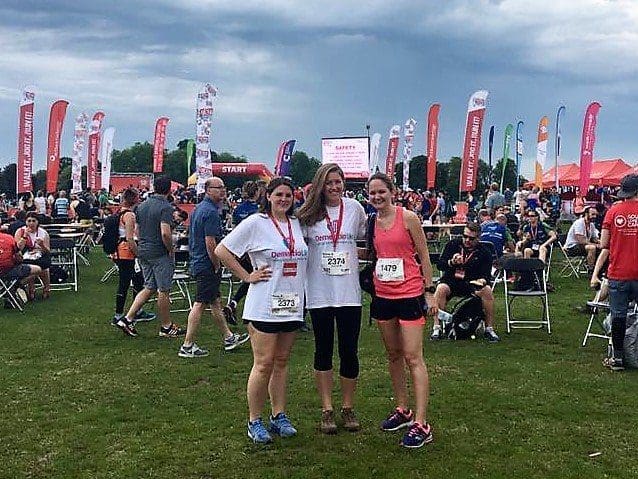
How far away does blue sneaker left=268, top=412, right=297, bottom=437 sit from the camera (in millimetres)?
4719

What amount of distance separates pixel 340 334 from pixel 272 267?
2.14ft

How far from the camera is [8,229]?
12828 millimetres

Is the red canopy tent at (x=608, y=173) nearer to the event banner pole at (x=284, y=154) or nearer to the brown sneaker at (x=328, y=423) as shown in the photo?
the event banner pole at (x=284, y=154)

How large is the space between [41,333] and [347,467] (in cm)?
559

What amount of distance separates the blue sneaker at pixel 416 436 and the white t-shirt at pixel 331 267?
839 mm

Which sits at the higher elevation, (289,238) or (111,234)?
(289,238)

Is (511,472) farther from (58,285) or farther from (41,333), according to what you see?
(58,285)

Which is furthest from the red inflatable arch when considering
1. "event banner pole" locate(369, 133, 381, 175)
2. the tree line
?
"event banner pole" locate(369, 133, 381, 175)

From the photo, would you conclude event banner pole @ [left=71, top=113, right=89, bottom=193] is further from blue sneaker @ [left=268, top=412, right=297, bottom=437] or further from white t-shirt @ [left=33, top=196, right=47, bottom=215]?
blue sneaker @ [left=268, top=412, right=297, bottom=437]

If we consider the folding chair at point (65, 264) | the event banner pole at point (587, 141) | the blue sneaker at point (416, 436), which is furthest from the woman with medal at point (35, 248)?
the event banner pole at point (587, 141)

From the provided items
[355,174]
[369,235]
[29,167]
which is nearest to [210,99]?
[29,167]

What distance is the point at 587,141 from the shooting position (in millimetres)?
24078

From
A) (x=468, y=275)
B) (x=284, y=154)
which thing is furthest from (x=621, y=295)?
(x=284, y=154)

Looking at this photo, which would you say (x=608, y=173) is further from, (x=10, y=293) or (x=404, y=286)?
(x=404, y=286)
